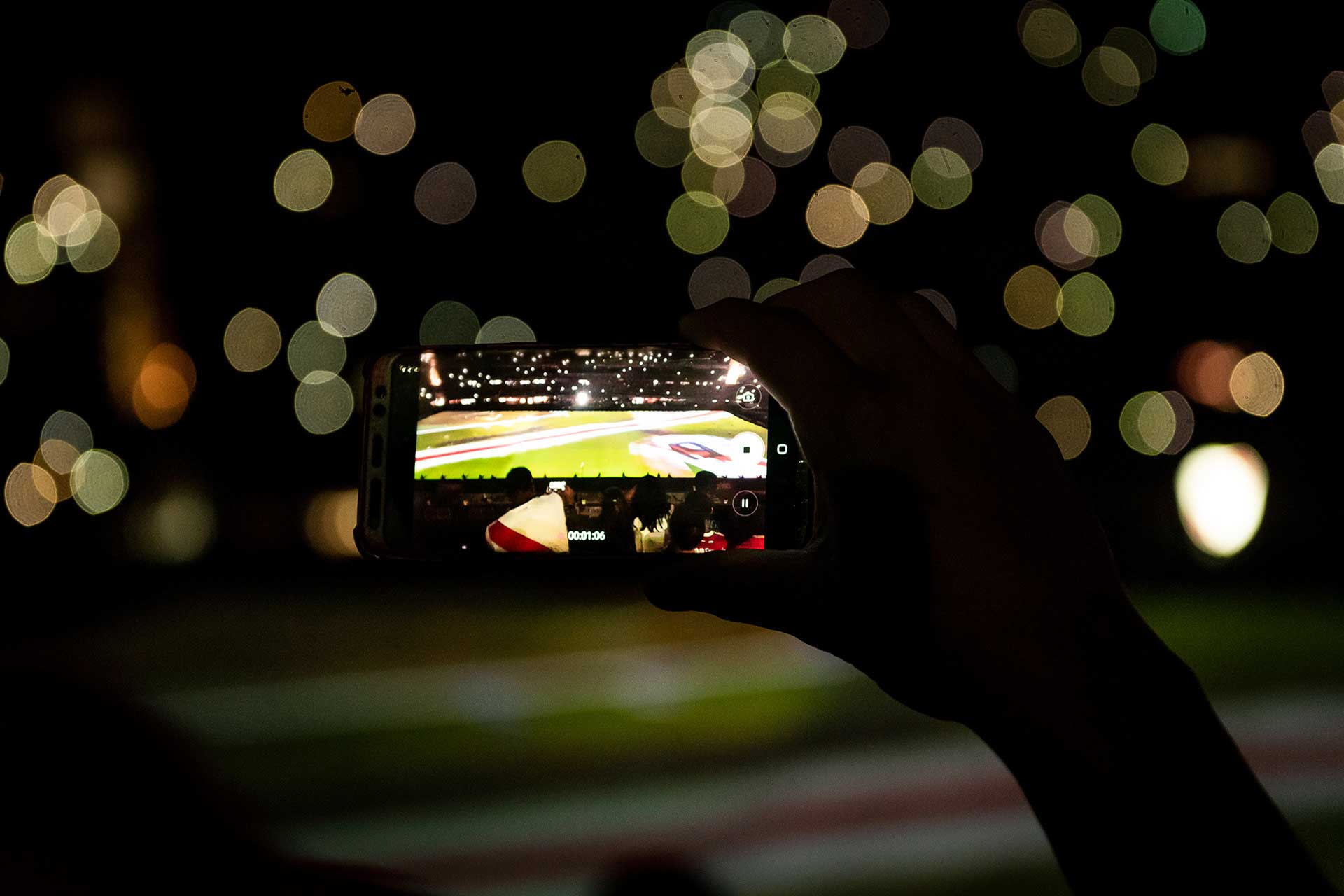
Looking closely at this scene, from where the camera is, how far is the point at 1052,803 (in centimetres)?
61

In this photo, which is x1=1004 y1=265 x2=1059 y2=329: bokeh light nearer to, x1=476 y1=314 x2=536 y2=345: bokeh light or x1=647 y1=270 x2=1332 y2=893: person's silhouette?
x1=476 y1=314 x2=536 y2=345: bokeh light

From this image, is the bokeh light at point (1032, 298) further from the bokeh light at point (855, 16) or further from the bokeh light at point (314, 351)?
the bokeh light at point (314, 351)

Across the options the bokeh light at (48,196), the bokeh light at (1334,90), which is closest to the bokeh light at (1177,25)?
the bokeh light at (1334,90)

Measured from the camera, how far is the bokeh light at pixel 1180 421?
430 inches

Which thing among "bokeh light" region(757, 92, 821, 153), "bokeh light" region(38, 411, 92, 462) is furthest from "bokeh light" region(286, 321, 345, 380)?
"bokeh light" region(757, 92, 821, 153)

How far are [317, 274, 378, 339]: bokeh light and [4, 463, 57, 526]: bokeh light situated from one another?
14.1ft

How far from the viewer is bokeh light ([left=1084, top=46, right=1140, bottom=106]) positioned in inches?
300

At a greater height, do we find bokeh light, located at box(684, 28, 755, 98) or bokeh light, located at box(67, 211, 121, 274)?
bokeh light, located at box(684, 28, 755, 98)

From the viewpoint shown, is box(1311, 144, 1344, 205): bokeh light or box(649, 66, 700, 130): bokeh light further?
box(1311, 144, 1344, 205): bokeh light

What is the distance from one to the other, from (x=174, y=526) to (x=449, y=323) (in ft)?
12.0

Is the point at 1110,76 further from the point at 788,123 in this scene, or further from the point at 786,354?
the point at 786,354

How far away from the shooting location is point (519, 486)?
1.39m

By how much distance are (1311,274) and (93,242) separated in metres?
12.4

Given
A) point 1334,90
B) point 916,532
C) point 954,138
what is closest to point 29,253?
point 954,138
